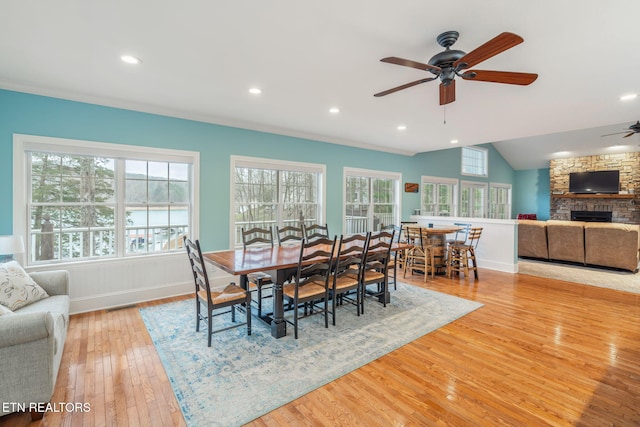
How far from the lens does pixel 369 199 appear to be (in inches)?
270

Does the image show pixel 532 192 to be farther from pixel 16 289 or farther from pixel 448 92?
pixel 16 289

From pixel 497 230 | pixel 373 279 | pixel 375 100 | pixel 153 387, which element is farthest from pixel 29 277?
pixel 497 230

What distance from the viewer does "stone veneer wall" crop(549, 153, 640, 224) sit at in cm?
873

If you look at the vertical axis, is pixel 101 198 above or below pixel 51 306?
above

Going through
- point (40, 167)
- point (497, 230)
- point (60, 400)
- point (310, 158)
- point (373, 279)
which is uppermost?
point (310, 158)

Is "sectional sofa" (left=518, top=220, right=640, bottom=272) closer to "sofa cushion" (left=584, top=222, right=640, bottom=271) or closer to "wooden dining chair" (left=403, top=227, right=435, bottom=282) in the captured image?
"sofa cushion" (left=584, top=222, right=640, bottom=271)

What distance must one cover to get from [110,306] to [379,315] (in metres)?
3.40

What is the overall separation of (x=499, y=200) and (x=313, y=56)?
35.3 feet

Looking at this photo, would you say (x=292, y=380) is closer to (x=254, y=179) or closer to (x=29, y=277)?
(x=29, y=277)

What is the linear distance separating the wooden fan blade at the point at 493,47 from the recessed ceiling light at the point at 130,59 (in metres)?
2.70

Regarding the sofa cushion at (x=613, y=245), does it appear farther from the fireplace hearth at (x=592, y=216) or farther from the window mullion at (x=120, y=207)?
the window mullion at (x=120, y=207)

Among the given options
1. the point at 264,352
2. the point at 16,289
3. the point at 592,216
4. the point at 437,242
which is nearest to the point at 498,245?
the point at 437,242

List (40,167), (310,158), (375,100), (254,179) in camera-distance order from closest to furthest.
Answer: (40,167), (375,100), (254,179), (310,158)

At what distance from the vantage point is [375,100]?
3729 millimetres
